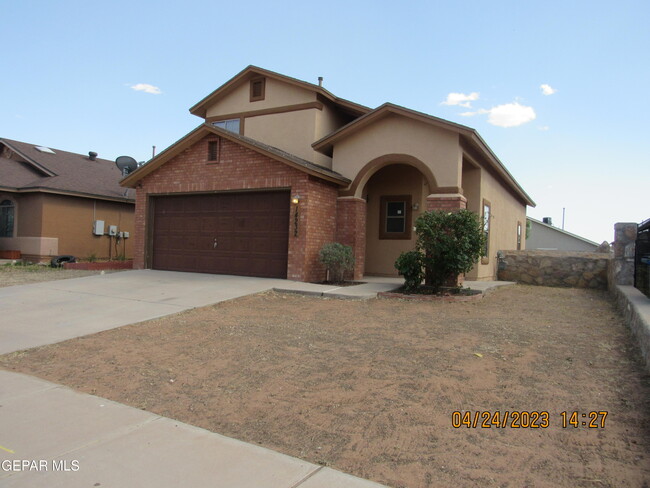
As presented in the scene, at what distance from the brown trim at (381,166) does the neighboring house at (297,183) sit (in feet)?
0.09

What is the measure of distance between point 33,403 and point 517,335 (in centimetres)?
602

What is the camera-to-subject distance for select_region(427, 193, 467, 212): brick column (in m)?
12.4

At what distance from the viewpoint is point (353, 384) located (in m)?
4.96

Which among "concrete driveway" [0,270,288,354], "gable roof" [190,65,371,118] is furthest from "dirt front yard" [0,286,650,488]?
"gable roof" [190,65,371,118]

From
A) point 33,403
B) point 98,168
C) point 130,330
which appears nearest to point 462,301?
point 130,330

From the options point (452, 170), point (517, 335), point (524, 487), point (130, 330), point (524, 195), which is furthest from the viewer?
point (524, 195)

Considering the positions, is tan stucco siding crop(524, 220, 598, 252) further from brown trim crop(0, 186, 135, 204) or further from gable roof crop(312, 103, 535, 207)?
brown trim crop(0, 186, 135, 204)

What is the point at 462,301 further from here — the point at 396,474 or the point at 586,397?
the point at 396,474

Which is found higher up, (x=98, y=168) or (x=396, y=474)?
(x=98, y=168)

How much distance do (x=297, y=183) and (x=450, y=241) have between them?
4.28 meters

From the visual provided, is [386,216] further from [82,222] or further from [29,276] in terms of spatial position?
[82,222]

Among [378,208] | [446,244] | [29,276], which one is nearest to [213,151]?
[378,208]

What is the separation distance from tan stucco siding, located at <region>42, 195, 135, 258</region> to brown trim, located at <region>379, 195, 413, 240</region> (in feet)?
42.6

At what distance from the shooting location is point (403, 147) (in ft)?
43.4
